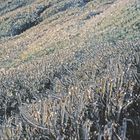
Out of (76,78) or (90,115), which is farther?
(76,78)

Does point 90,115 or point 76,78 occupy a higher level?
point 90,115

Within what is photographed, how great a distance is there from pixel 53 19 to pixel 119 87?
42.6 metres

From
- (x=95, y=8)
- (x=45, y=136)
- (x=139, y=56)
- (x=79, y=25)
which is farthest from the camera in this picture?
(x=95, y=8)

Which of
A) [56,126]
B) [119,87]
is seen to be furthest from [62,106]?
[119,87]

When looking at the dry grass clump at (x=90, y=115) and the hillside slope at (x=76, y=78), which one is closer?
the dry grass clump at (x=90, y=115)

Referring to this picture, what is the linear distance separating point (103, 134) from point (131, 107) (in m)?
1.47

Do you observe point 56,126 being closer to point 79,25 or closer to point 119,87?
point 119,87

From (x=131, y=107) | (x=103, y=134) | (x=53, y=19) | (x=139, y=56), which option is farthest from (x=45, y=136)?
(x=53, y=19)

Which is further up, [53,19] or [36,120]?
[36,120]

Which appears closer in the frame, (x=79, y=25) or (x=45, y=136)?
(x=45, y=136)

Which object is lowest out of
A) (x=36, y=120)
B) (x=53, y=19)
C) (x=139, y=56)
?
(x=53, y=19)

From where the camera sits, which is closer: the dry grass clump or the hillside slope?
the dry grass clump

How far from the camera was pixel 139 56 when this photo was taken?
11.2m

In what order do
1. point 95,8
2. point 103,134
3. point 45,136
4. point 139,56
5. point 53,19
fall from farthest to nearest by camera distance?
point 53,19 < point 95,8 < point 139,56 < point 45,136 < point 103,134
